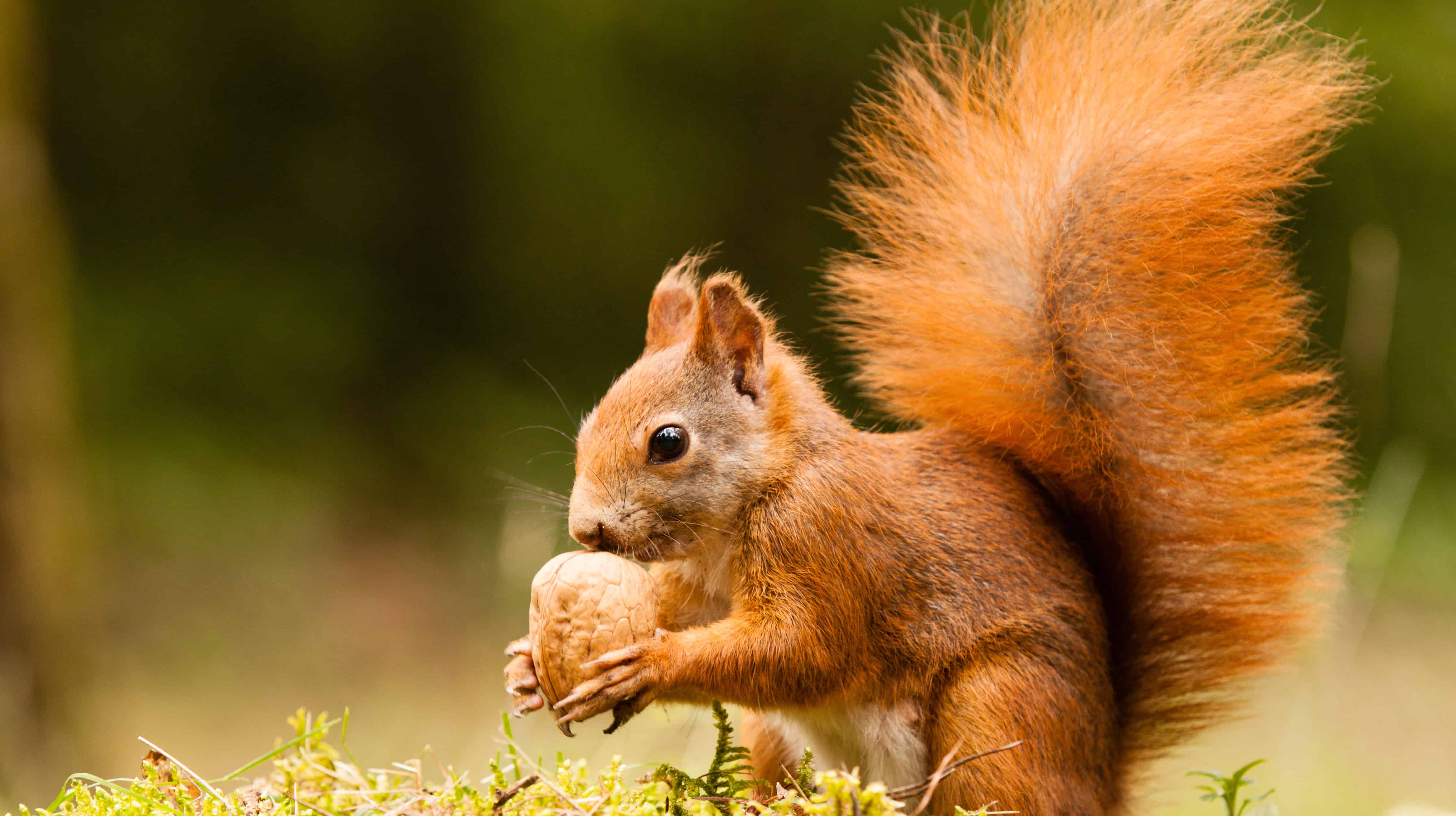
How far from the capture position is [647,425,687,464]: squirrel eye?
1341 millimetres

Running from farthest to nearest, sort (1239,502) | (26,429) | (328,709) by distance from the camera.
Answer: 1. (328,709)
2. (26,429)
3. (1239,502)

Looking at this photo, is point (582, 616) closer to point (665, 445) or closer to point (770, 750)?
point (665, 445)

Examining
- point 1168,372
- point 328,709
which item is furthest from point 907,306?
point 328,709

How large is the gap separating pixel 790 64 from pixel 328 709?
231 centimetres

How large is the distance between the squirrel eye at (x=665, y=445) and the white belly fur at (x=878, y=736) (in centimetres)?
32

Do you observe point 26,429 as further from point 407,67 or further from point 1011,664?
point 1011,664

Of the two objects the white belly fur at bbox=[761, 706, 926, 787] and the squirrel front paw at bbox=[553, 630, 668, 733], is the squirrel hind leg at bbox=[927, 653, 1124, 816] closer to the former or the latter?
the white belly fur at bbox=[761, 706, 926, 787]

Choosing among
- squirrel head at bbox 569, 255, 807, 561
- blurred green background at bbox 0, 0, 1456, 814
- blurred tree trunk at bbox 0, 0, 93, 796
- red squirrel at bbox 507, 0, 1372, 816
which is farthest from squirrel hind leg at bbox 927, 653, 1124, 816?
blurred tree trunk at bbox 0, 0, 93, 796

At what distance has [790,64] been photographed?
3.61 metres

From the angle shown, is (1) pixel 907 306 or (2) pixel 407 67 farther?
(2) pixel 407 67

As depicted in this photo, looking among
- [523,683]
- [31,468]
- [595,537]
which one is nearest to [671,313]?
[595,537]

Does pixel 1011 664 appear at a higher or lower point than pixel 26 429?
lower

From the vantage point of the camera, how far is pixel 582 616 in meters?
1.24

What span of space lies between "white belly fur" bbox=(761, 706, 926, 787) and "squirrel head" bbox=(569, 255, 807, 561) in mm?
244
